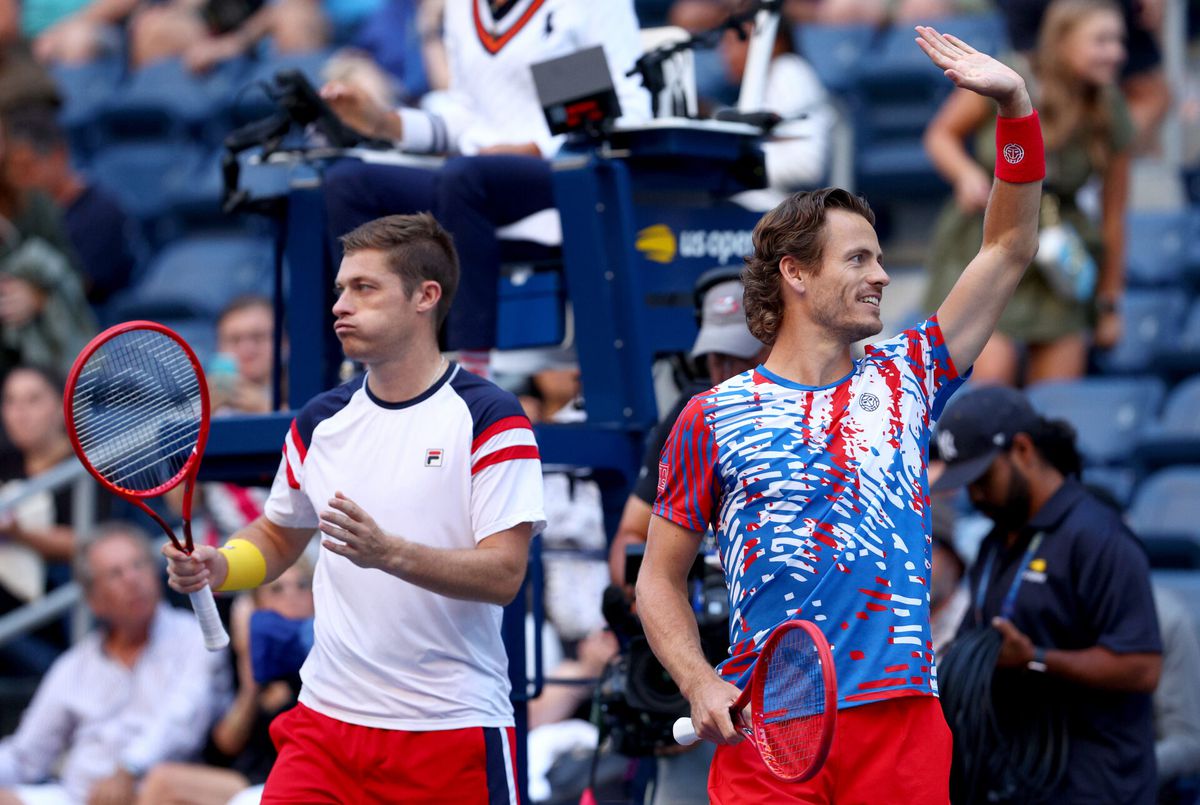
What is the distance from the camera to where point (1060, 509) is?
5285 millimetres

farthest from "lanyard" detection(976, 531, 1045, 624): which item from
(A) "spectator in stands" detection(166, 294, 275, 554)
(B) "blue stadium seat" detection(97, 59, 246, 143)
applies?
(B) "blue stadium seat" detection(97, 59, 246, 143)

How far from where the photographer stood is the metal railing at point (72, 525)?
8.27 metres

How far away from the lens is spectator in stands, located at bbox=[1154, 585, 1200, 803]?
612 centimetres

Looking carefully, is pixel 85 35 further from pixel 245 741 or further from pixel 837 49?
pixel 245 741

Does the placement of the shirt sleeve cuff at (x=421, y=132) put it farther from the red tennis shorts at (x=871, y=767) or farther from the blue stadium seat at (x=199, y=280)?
the blue stadium seat at (x=199, y=280)

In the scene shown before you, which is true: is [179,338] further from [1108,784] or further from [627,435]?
[1108,784]

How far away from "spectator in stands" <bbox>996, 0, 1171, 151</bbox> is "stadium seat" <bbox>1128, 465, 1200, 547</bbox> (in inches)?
86.4

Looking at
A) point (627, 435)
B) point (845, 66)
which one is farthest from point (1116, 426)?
point (627, 435)

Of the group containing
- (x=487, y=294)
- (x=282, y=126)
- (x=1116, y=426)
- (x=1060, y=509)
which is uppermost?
(x=282, y=126)

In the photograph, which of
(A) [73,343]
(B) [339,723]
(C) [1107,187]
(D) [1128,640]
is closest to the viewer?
(B) [339,723]

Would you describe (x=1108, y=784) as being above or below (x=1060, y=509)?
below

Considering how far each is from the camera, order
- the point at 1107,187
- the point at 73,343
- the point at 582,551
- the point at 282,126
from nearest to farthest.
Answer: the point at 282,126 → the point at 582,551 → the point at 1107,187 → the point at 73,343

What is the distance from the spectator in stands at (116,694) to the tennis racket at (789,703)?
14.4 ft

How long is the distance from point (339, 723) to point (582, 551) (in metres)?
2.19
